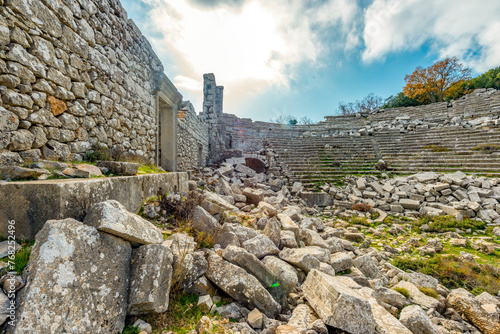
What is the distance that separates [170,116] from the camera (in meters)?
6.26

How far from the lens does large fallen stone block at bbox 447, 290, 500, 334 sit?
108 inches

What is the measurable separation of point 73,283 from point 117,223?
Answer: 0.45 metres

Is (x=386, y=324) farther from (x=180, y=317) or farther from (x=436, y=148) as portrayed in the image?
(x=436, y=148)

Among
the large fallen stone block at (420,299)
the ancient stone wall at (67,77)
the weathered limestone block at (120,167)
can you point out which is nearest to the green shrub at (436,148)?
the large fallen stone block at (420,299)

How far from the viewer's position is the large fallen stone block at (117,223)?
64.2 inches

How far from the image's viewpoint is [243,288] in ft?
7.06

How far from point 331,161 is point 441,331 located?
38.0 feet

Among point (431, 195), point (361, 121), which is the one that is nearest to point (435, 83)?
point (361, 121)

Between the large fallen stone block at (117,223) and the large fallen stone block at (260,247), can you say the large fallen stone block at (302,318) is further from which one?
the large fallen stone block at (117,223)

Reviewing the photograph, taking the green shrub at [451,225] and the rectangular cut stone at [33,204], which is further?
the green shrub at [451,225]

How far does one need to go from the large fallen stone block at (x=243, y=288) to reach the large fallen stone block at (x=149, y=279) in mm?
559

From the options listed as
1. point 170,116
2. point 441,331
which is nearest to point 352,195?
point 441,331

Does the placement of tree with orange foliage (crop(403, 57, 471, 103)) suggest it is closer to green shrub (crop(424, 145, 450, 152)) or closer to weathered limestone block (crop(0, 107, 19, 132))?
green shrub (crop(424, 145, 450, 152))

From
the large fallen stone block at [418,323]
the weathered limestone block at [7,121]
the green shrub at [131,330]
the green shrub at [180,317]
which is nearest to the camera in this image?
the green shrub at [131,330]
